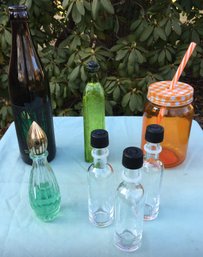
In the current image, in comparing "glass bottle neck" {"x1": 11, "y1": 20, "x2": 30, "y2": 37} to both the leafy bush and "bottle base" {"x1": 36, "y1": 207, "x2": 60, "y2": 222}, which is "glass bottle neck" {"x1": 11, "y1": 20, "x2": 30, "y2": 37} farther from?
the leafy bush

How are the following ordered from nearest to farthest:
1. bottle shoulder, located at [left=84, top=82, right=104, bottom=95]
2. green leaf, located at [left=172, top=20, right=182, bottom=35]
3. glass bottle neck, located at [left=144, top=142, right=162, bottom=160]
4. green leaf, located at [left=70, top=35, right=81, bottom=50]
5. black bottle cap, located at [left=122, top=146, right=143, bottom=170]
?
black bottle cap, located at [left=122, top=146, right=143, bottom=170], glass bottle neck, located at [left=144, top=142, right=162, bottom=160], bottle shoulder, located at [left=84, top=82, right=104, bottom=95], green leaf, located at [left=172, top=20, right=182, bottom=35], green leaf, located at [left=70, top=35, right=81, bottom=50]

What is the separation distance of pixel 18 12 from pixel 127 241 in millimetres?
455

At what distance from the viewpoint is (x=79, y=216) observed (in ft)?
1.74

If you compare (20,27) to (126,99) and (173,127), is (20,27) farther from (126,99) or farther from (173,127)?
(126,99)

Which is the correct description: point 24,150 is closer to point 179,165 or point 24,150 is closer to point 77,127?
point 77,127

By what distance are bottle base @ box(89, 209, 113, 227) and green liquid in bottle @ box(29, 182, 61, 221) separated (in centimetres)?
7

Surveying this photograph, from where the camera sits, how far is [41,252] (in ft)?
1.52

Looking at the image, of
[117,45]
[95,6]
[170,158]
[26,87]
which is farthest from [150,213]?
[117,45]

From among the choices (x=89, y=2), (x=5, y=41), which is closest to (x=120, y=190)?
(x=89, y=2)

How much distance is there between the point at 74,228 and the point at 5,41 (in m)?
1.06

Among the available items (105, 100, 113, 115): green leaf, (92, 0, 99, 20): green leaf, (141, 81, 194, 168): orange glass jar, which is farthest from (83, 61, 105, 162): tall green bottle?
(105, 100, 113, 115): green leaf

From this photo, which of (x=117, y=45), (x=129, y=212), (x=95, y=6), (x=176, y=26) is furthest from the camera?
(x=117, y=45)

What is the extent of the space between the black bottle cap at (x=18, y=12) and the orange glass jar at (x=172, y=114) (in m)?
0.29

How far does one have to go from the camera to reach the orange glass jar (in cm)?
58
